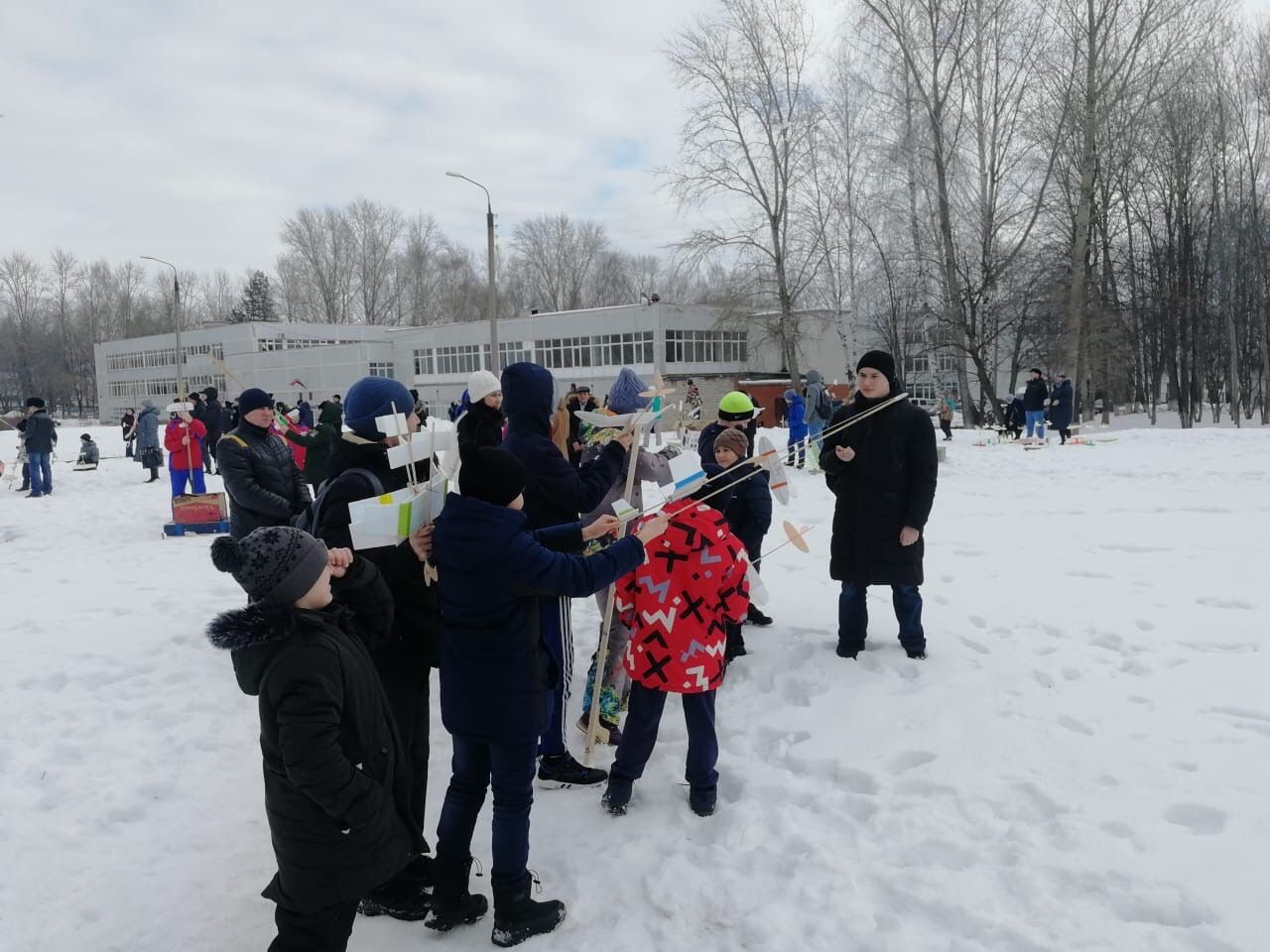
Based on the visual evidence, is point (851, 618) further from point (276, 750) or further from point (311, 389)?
point (311, 389)

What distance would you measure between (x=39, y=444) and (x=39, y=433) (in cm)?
24

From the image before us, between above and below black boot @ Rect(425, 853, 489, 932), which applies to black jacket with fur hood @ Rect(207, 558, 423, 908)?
above

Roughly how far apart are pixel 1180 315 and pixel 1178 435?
16.3 metres

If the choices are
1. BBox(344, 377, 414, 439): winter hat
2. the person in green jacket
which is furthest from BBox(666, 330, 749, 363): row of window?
BBox(344, 377, 414, 439): winter hat

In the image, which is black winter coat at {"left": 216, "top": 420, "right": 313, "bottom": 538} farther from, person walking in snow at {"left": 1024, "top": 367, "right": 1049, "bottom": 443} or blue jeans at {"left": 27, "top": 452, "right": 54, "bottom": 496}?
person walking in snow at {"left": 1024, "top": 367, "right": 1049, "bottom": 443}

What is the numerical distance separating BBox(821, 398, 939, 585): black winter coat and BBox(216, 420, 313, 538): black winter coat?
3625 mm

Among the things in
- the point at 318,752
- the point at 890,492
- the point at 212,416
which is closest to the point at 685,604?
the point at 318,752

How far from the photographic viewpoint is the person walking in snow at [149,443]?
16359 millimetres

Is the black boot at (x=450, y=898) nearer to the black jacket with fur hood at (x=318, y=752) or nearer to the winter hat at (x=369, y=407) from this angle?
A: the black jacket with fur hood at (x=318, y=752)

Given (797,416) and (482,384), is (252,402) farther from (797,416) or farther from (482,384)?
(797,416)

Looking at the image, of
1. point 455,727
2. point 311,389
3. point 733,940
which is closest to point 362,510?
point 455,727

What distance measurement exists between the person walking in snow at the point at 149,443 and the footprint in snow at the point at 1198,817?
17777mm

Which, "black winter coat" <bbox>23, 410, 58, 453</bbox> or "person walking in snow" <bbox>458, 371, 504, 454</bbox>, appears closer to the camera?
"person walking in snow" <bbox>458, 371, 504, 454</bbox>

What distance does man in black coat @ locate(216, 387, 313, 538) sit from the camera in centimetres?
536
